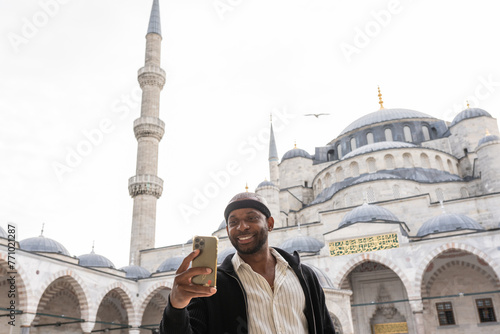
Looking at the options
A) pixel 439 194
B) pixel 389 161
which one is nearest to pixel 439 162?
pixel 389 161

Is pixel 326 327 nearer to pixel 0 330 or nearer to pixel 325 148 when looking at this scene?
pixel 0 330

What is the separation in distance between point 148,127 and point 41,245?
7493mm

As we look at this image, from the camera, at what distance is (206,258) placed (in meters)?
1.26

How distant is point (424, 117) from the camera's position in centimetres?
2458

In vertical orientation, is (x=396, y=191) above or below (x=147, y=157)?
below

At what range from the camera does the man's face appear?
1.59 m

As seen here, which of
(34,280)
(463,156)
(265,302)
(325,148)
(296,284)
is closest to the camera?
(265,302)

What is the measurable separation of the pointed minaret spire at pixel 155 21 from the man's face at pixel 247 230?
2341cm

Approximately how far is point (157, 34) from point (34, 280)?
50.6ft

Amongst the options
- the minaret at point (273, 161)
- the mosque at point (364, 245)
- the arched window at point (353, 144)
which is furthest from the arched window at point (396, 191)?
the minaret at point (273, 161)

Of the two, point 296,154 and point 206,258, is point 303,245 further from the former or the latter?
point 206,258

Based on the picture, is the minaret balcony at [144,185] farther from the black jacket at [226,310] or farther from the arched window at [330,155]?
the black jacket at [226,310]

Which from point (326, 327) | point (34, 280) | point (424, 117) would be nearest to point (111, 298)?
point (34, 280)

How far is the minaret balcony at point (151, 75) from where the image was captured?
2159 cm
